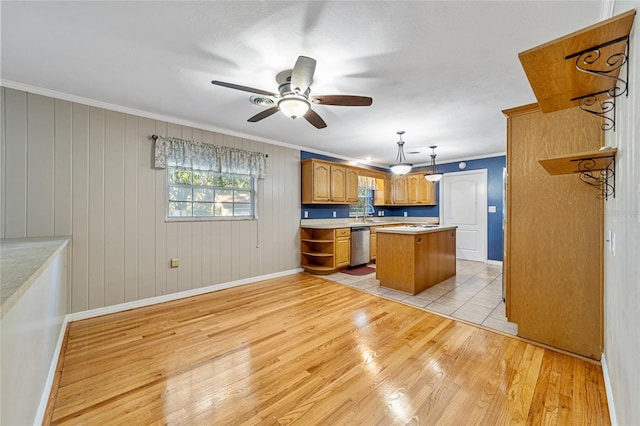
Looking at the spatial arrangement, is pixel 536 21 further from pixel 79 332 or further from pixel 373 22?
pixel 79 332

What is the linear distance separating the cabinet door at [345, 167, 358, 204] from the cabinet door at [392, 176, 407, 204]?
1.70 meters

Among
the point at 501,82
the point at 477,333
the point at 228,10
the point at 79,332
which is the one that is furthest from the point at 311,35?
the point at 79,332

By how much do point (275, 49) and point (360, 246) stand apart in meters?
4.09

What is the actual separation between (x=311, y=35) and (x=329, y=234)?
3.53 meters

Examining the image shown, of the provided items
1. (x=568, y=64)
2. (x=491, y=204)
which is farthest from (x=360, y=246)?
(x=568, y=64)

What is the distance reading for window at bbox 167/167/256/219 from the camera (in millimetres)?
3711

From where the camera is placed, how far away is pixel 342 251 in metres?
5.09

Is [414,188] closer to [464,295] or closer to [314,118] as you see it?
[464,295]

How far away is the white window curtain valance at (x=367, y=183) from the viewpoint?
21.2ft

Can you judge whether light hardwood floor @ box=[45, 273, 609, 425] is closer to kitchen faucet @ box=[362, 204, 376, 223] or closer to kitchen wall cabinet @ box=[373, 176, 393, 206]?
kitchen faucet @ box=[362, 204, 376, 223]

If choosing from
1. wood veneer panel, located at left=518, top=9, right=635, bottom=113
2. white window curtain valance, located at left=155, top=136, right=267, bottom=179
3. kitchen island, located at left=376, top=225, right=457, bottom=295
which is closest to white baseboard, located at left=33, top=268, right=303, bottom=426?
white window curtain valance, located at left=155, top=136, right=267, bottom=179

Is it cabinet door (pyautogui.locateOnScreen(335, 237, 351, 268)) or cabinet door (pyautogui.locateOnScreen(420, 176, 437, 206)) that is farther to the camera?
cabinet door (pyautogui.locateOnScreen(420, 176, 437, 206))

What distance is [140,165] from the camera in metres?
3.37

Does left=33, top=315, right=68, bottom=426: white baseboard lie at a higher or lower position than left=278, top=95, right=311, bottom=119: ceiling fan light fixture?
lower
